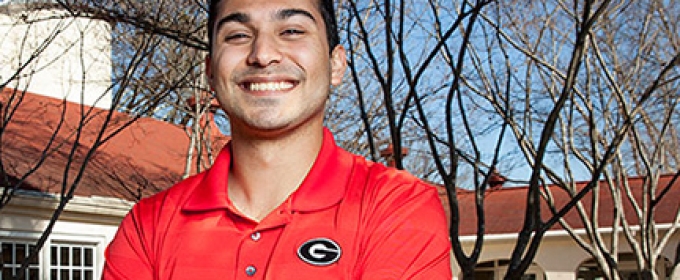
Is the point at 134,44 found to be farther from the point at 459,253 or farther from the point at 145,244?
the point at 145,244

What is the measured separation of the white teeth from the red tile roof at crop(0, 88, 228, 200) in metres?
8.88

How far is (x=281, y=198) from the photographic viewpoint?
164 cm

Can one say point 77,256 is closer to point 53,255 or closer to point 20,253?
point 53,255

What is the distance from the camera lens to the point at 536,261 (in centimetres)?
1722

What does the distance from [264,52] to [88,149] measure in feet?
39.6

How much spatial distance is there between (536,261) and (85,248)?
8896 millimetres

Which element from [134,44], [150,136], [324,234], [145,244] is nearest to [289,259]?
[324,234]

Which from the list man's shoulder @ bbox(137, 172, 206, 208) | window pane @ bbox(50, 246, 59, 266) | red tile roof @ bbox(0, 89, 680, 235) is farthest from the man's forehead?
window pane @ bbox(50, 246, 59, 266)

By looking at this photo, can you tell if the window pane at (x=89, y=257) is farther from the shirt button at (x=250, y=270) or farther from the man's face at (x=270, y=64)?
the shirt button at (x=250, y=270)

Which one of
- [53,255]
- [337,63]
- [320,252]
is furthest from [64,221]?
[320,252]

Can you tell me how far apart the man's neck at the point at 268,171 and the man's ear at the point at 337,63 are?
159mm

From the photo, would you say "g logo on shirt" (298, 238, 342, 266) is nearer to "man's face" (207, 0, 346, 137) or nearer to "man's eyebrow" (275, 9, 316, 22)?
"man's face" (207, 0, 346, 137)

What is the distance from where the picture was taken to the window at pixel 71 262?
37.1 feet

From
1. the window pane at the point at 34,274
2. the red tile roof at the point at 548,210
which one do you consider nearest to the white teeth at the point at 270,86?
the window pane at the point at 34,274
